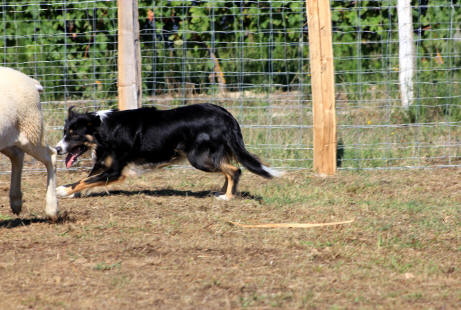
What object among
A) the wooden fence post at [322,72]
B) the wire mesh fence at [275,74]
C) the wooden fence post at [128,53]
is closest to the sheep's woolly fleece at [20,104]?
the wooden fence post at [128,53]

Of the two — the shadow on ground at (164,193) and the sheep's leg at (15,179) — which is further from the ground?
the sheep's leg at (15,179)

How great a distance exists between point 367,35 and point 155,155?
210 inches

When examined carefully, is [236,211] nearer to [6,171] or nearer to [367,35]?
[6,171]

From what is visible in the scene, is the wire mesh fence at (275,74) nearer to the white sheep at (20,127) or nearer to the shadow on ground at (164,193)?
the shadow on ground at (164,193)

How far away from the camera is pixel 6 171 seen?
24.5ft

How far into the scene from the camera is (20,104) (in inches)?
193

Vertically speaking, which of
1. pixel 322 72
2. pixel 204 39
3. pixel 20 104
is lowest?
pixel 20 104

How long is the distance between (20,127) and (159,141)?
1491mm

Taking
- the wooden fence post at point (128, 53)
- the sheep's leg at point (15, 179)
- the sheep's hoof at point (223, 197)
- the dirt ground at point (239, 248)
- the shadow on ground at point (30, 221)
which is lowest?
the dirt ground at point (239, 248)

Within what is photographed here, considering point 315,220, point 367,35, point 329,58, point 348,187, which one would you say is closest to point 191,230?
point 315,220

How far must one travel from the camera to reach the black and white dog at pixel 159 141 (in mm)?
6121

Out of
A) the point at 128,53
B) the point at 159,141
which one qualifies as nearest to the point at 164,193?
the point at 159,141

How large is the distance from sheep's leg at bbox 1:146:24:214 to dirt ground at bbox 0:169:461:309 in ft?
0.45

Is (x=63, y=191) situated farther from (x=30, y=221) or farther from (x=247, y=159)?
(x=247, y=159)
